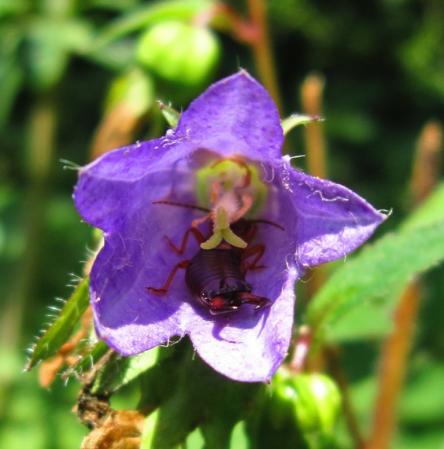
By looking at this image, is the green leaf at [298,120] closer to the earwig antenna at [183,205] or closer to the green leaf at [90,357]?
the earwig antenna at [183,205]

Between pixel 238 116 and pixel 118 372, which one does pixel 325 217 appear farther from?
pixel 118 372

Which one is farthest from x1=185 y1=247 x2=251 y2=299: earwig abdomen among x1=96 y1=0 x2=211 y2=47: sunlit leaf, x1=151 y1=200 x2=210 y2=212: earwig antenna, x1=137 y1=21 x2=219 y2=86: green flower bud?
x1=96 y1=0 x2=211 y2=47: sunlit leaf

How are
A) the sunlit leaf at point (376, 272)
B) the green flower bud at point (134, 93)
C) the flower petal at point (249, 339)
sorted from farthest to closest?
the green flower bud at point (134, 93)
the sunlit leaf at point (376, 272)
the flower petal at point (249, 339)

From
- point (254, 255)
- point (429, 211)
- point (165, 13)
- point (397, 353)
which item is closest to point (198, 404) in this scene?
point (254, 255)

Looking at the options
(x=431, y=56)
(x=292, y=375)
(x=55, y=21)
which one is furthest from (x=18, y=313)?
(x=431, y=56)

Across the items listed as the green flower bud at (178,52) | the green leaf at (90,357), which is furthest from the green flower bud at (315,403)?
the green flower bud at (178,52)

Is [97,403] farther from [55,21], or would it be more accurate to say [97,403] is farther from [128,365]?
[55,21]

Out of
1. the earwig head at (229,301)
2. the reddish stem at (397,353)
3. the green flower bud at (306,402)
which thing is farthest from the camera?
the reddish stem at (397,353)
